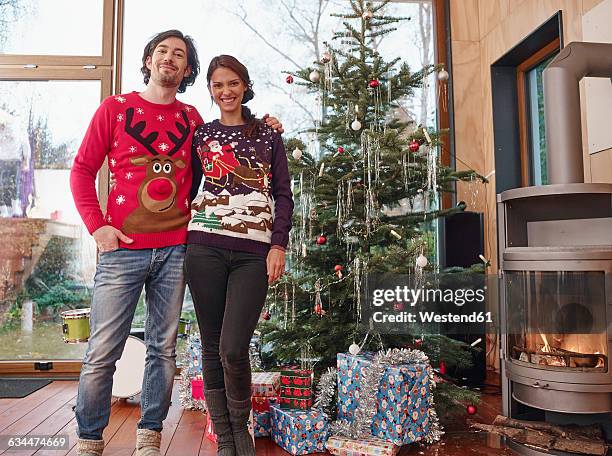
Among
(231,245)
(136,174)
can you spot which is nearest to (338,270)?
(231,245)

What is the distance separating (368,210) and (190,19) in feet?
7.09

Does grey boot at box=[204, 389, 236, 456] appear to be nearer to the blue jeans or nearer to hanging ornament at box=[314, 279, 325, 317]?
the blue jeans

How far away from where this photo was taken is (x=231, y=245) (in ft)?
5.54

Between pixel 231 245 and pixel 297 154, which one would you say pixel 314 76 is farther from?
pixel 231 245

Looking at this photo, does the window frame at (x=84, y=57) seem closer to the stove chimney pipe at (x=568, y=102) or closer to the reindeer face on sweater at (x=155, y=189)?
the reindeer face on sweater at (x=155, y=189)

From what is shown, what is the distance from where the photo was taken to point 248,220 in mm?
1716

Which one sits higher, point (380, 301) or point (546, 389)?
point (380, 301)

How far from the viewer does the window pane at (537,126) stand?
333 centimetres

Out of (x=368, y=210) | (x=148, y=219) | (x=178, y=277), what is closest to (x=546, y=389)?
(x=368, y=210)

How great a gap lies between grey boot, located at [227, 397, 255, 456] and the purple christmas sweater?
49 cm

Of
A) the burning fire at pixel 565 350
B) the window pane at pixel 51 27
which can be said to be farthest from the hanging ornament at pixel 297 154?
the window pane at pixel 51 27

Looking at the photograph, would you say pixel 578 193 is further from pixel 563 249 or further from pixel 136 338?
pixel 136 338

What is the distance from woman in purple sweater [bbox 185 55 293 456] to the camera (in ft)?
5.49

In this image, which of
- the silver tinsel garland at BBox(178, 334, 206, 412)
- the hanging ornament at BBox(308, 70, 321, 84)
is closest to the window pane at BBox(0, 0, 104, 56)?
the hanging ornament at BBox(308, 70, 321, 84)
